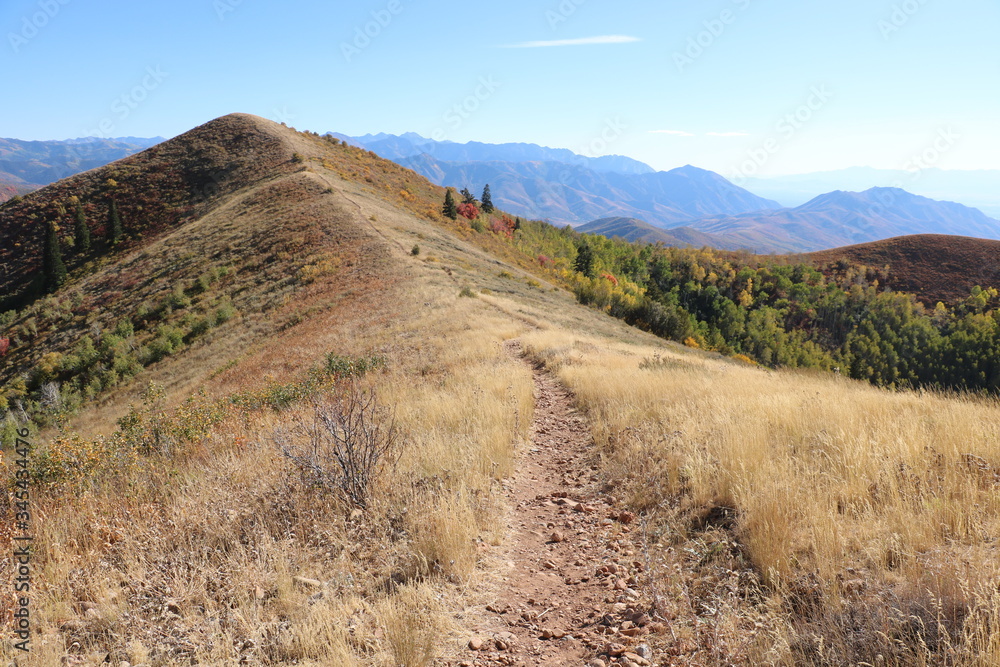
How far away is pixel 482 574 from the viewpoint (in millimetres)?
3863

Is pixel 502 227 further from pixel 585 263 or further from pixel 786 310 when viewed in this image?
pixel 786 310

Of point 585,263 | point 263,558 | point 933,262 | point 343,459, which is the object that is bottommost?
point 263,558

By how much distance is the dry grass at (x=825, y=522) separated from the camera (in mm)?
2564

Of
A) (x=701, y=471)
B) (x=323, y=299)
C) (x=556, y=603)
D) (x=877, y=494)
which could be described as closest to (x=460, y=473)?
(x=556, y=603)

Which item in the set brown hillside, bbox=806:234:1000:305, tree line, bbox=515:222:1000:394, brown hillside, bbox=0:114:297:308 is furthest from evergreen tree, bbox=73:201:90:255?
brown hillside, bbox=806:234:1000:305

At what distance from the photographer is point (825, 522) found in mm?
3457

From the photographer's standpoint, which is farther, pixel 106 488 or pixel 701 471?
pixel 106 488

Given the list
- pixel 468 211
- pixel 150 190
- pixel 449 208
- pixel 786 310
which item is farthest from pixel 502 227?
pixel 786 310

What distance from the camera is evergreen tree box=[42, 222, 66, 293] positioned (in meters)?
40.9

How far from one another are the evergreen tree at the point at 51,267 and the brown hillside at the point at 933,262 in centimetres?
15535

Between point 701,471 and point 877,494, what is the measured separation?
1440 millimetres

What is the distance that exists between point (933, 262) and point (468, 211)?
128 meters

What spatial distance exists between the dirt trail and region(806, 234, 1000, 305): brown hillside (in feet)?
470

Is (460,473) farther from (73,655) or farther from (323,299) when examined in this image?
(323,299)
